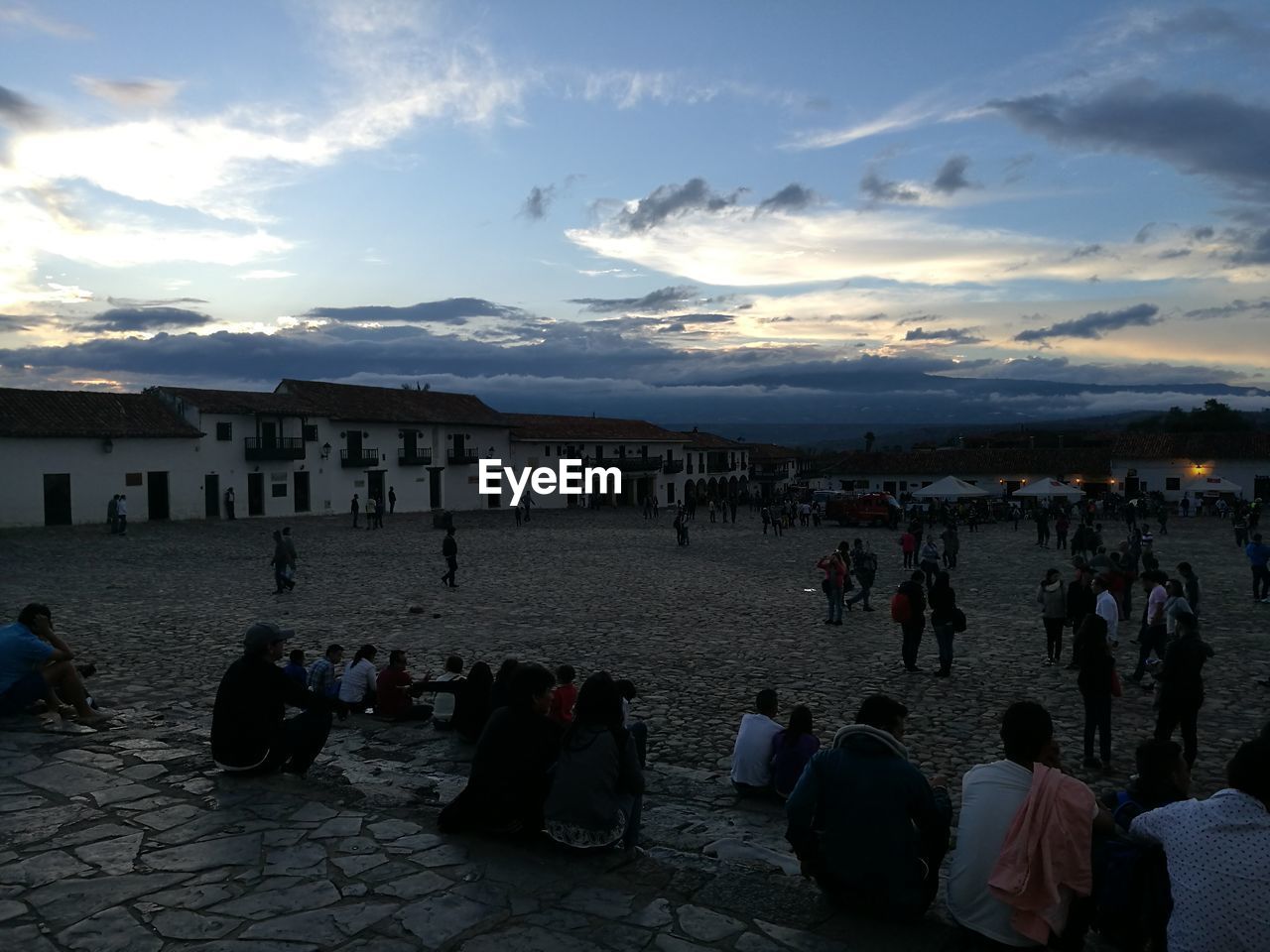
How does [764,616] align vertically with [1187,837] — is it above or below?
below

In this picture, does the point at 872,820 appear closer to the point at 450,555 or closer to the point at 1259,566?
the point at 450,555

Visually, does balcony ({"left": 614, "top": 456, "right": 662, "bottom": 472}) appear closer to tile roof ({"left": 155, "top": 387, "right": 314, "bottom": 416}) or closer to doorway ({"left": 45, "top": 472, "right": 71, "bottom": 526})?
tile roof ({"left": 155, "top": 387, "right": 314, "bottom": 416})

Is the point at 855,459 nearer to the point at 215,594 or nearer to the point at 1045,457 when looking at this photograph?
the point at 1045,457

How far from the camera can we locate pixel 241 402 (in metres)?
42.3

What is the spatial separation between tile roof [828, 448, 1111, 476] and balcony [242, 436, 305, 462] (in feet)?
127

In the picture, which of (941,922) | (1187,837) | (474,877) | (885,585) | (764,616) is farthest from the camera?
A: (885,585)

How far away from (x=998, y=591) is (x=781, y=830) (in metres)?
14.5

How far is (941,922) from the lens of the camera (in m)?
4.22

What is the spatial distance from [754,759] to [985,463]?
6010 cm

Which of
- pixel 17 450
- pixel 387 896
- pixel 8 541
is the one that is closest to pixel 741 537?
pixel 8 541

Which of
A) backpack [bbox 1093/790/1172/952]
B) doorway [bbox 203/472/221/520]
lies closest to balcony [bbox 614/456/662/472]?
doorway [bbox 203/472/221/520]

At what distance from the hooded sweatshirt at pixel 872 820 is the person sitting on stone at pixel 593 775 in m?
1.02

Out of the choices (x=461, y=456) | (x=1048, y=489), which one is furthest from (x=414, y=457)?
(x=1048, y=489)

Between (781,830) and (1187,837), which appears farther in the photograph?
(781,830)
